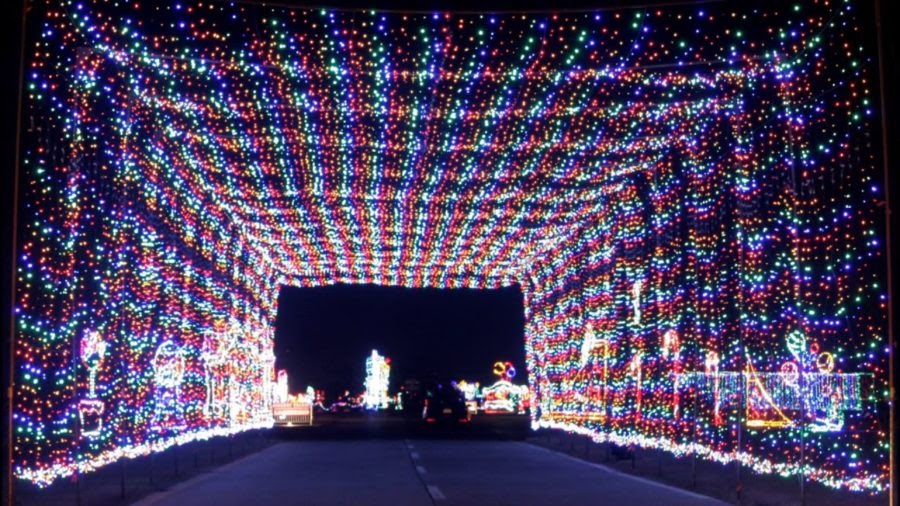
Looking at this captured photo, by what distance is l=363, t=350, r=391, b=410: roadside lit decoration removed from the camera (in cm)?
11312

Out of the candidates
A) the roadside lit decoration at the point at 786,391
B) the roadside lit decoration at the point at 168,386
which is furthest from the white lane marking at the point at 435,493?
the roadside lit decoration at the point at 168,386

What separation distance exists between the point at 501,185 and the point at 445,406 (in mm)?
31431

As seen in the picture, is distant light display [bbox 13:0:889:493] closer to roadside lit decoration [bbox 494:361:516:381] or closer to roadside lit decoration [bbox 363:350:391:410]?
roadside lit decoration [bbox 494:361:516:381]

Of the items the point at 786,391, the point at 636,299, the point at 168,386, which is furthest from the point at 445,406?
the point at 786,391

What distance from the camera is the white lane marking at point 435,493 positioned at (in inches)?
647

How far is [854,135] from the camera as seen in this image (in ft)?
54.2

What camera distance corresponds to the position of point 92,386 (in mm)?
18500

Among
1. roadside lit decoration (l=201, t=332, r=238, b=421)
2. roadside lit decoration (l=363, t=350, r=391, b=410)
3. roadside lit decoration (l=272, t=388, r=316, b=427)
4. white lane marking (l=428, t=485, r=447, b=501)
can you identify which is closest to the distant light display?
roadside lit decoration (l=201, t=332, r=238, b=421)

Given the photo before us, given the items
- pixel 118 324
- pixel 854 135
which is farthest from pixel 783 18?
pixel 118 324

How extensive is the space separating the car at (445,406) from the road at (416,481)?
24.4 metres

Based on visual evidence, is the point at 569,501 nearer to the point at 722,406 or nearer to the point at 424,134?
the point at 424,134

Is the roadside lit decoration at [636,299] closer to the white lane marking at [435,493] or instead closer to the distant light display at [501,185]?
the distant light display at [501,185]

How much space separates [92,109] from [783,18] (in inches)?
355

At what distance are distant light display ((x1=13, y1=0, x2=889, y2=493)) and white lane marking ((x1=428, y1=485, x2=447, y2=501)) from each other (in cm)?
413
